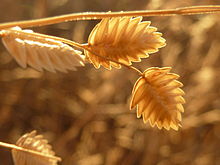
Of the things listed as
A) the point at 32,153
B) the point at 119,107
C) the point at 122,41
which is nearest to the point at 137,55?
the point at 122,41

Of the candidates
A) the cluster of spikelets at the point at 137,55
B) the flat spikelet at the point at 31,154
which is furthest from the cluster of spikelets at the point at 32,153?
the cluster of spikelets at the point at 137,55

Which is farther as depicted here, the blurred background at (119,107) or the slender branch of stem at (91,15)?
the blurred background at (119,107)

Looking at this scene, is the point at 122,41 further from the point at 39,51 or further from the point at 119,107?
the point at 119,107

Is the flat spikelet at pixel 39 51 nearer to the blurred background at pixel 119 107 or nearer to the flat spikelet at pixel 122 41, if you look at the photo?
the flat spikelet at pixel 122 41

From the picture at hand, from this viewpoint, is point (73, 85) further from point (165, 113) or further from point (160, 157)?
point (165, 113)

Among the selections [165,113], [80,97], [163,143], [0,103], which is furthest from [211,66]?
[165,113]

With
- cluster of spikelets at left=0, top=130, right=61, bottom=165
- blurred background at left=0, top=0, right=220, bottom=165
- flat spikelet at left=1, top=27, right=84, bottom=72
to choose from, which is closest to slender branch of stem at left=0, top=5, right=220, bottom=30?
flat spikelet at left=1, top=27, right=84, bottom=72
